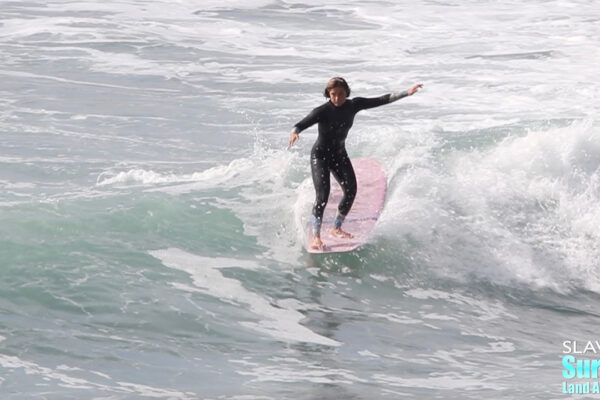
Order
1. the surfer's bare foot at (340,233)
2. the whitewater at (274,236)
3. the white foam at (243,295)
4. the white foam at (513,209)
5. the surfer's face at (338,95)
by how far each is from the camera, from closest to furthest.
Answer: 1. the whitewater at (274,236)
2. the white foam at (243,295)
3. the surfer's face at (338,95)
4. the surfer's bare foot at (340,233)
5. the white foam at (513,209)

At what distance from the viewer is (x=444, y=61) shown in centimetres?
2222

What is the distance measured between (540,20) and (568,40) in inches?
128

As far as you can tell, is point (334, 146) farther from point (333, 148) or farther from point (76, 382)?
point (76, 382)

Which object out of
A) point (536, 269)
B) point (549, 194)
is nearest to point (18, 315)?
point (536, 269)

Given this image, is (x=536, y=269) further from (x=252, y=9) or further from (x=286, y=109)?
(x=252, y=9)

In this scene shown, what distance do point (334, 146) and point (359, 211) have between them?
1086 mm

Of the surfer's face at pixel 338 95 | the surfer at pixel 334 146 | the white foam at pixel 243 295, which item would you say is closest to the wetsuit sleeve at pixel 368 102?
the surfer at pixel 334 146

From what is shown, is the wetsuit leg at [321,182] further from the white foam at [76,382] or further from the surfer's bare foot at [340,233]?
the white foam at [76,382]

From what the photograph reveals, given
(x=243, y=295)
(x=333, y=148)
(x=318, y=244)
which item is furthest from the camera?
(x=333, y=148)

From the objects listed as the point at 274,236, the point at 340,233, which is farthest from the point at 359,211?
the point at 274,236

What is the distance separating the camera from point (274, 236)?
10.5 metres

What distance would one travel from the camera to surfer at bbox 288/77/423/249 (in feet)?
30.9

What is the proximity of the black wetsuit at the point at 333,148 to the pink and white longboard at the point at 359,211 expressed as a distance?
0.87 ft

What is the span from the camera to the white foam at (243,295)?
7781 mm
